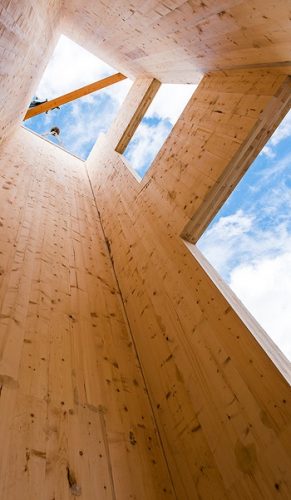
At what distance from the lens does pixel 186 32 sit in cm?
265

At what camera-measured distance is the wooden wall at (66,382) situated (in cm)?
112

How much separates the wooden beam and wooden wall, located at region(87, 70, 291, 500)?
16.4ft

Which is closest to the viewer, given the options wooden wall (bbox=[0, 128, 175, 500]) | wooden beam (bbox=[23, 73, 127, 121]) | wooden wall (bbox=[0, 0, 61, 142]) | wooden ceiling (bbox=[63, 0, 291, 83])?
wooden wall (bbox=[0, 128, 175, 500])

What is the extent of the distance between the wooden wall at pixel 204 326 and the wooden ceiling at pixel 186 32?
7.2 inches

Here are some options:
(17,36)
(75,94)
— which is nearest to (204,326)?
(17,36)

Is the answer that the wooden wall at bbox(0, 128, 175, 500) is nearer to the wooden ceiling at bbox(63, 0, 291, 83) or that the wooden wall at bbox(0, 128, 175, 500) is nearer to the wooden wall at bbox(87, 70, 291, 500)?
the wooden wall at bbox(87, 70, 291, 500)

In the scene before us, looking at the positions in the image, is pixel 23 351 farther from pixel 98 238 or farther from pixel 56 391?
pixel 98 238

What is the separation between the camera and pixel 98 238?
3.59 m

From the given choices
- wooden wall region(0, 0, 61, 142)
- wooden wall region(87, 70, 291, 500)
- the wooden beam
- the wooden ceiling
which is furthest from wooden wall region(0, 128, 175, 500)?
the wooden beam

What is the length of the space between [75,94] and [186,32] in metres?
5.87

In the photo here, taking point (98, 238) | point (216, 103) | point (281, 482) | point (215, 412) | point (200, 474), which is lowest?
point (98, 238)

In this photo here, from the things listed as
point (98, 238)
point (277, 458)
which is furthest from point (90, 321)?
point (98, 238)

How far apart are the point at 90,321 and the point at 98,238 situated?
65.1 inches

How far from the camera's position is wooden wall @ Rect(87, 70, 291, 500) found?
44.8 inches
